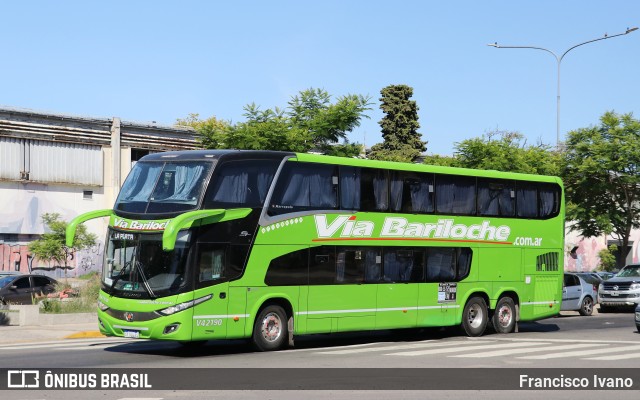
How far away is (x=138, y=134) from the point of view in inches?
2172

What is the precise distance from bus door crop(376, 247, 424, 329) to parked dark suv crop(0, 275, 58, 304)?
17159 millimetres

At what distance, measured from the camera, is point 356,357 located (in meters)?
19.8

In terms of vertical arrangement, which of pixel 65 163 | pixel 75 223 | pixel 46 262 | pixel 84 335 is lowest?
pixel 84 335

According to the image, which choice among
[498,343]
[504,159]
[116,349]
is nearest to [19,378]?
[116,349]

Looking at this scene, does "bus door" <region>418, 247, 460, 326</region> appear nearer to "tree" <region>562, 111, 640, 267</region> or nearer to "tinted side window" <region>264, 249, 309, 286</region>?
"tinted side window" <region>264, 249, 309, 286</region>

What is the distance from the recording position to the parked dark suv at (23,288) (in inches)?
1437

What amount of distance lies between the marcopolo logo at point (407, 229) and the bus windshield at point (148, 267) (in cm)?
381

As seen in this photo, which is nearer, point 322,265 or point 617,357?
point 617,357

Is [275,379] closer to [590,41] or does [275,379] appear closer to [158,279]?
[158,279]

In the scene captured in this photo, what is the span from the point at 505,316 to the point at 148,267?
464 inches

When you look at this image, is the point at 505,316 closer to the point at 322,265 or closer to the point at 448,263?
the point at 448,263

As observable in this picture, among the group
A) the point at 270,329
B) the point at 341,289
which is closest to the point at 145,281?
the point at 270,329
